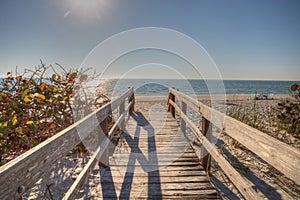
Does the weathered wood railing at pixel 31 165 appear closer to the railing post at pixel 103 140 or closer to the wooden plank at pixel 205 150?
the railing post at pixel 103 140

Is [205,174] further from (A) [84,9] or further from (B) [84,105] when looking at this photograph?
(A) [84,9]

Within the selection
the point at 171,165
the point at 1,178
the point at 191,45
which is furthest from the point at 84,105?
the point at 191,45

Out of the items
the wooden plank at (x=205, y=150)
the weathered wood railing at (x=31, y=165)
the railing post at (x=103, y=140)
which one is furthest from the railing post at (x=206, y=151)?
the weathered wood railing at (x=31, y=165)

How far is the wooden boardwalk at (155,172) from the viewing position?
8.30ft

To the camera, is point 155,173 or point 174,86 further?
point 174,86

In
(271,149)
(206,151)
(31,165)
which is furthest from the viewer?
(206,151)

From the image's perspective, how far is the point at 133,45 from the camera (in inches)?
358

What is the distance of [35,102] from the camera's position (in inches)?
123

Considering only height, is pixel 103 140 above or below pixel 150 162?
above

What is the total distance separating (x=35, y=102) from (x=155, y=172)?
232 centimetres

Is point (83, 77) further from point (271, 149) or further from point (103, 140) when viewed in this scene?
point (271, 149)

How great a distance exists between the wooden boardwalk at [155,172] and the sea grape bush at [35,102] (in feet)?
4.48

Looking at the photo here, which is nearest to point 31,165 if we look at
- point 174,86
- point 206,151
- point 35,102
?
point 35,102

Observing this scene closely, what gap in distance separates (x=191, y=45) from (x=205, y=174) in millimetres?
7174
